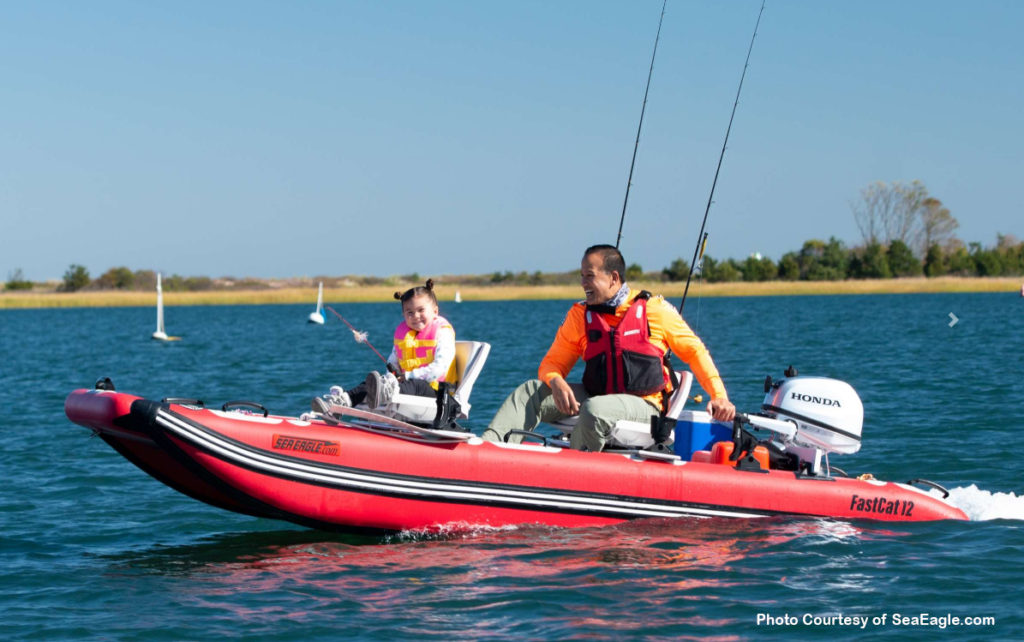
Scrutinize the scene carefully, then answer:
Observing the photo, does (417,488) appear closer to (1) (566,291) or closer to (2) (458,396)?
(2) (458,396)

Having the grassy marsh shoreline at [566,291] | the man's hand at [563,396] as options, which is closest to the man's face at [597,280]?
the man's hand at [563,396]

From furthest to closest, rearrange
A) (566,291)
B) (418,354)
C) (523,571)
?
(566,291) → (418,354) → (523,571)

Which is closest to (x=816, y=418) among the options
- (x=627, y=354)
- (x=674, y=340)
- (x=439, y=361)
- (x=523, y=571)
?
(x=674, y=340)

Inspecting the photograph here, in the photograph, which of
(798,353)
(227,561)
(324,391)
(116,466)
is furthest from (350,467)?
(798,353)

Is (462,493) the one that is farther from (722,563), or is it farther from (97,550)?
(97,550)

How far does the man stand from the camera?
6711 millimetres

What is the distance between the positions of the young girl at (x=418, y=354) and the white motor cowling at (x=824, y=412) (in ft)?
6.90

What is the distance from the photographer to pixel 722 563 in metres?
6.15

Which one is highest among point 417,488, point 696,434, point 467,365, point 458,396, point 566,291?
point 566,291

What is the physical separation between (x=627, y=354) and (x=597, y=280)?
0.47 m

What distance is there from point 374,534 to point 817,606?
101 inches

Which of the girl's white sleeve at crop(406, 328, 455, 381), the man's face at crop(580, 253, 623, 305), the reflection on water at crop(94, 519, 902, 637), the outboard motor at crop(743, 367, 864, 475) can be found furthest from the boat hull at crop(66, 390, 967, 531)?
the man's face at crop(580, 253, 623, 305)

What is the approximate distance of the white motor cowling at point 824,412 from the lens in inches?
273

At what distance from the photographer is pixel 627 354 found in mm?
6758
